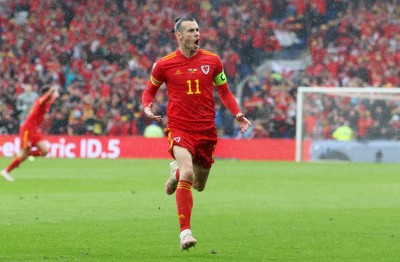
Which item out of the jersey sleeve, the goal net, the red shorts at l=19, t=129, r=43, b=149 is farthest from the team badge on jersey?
the goal net

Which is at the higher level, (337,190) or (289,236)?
(289,236)

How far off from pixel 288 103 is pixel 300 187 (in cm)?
1543

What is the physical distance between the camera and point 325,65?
121 feet

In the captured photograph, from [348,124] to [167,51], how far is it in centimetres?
804

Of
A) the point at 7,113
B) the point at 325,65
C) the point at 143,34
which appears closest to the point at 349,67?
the point at 325,65

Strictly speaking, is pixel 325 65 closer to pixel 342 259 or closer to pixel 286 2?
pixel 286 2

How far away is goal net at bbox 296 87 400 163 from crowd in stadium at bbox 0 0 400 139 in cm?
9

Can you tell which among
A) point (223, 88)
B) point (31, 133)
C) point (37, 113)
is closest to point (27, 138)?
point (31, 133)

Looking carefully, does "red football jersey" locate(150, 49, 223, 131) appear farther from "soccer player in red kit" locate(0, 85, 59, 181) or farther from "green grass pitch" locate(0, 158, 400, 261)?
"soccer player in red kit" locate(0, 85, 59, 181)

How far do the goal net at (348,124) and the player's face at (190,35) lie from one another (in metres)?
23.2

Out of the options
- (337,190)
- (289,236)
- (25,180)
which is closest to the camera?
(289,236)

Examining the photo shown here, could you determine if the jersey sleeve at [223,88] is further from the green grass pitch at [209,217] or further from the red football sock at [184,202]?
the green grass pitch at [209,217]

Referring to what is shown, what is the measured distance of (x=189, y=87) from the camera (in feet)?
32.5

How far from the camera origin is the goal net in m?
32.7
